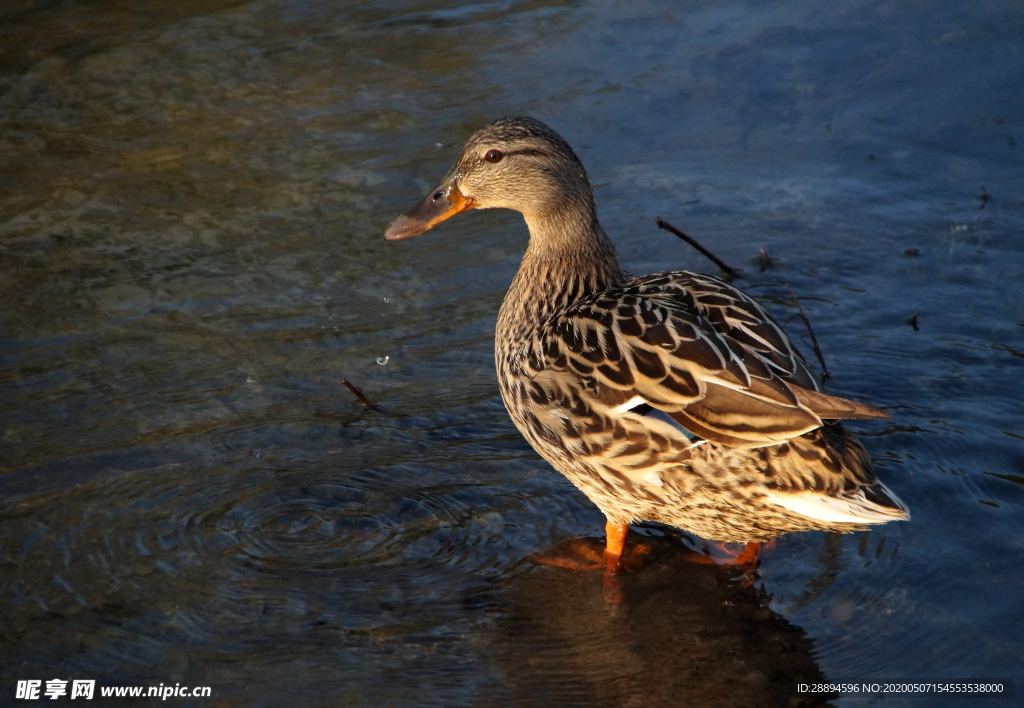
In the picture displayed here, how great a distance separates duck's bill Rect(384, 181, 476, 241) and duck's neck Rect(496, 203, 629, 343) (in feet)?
1.27

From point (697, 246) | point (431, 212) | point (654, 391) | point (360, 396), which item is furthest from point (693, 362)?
point (697, 246)

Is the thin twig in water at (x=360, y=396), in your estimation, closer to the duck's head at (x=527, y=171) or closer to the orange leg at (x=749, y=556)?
the duck's head at (x=527, y=171)

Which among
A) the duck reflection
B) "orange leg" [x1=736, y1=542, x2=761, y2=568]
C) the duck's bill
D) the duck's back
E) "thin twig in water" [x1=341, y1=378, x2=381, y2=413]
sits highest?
the duck's bill

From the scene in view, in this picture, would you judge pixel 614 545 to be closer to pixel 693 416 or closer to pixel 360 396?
pixel 693 416

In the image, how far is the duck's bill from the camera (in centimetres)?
527

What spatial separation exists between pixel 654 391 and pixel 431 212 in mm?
1734

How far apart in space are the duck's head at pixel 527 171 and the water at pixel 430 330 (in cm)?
105

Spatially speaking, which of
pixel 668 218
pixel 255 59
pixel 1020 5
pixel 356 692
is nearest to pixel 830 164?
pixel 668 218

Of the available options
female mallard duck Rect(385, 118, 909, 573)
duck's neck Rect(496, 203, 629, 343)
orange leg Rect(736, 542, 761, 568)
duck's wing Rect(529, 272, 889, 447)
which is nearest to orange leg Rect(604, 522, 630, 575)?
female mallard duck Rect(385, 118, 909, 573)

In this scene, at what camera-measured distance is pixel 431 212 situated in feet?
17.4

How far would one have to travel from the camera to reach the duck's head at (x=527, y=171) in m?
5.07

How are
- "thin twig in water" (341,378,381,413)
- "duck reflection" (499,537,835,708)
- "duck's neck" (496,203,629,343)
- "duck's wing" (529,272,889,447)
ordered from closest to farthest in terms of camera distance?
"duck's wing" (529,272,889,447), "duck reflection" (499,537,835,708), "duck's neck" (496,203,629,343), "thin twig in water" (341,378,381,413)

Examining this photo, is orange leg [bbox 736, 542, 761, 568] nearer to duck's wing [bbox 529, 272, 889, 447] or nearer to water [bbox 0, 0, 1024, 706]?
water [bbox 0, 0, 1024, 706]

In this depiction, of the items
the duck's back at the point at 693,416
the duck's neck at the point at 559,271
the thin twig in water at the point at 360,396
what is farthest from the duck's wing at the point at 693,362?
the thin twig in water at the point at 360,396
